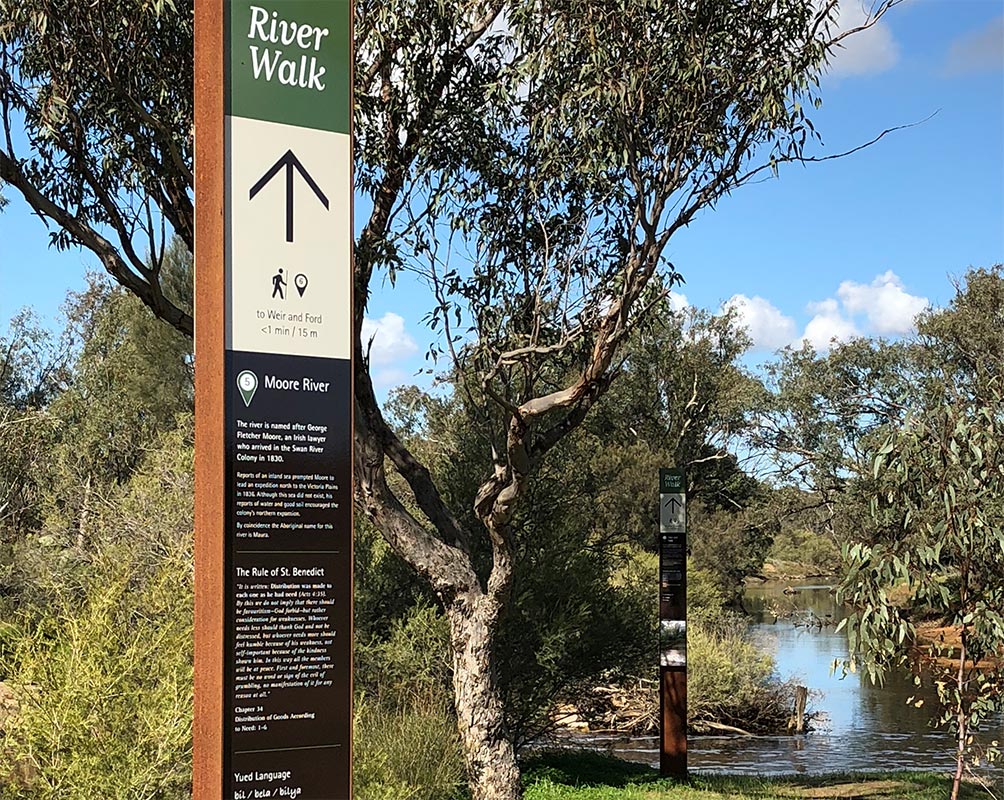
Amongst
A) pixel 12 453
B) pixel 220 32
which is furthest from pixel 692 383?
pixel 220 32

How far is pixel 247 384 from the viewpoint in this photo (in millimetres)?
3768

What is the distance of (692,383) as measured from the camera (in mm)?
26797

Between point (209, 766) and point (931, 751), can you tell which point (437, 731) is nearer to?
point (209, 766)

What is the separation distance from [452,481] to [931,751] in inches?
318

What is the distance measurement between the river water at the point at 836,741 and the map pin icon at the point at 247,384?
789 centimetres

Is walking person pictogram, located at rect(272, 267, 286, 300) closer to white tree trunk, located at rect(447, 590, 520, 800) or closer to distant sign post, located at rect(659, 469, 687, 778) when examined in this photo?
white tree trunk, located at rect(447, 590, 520, 800)

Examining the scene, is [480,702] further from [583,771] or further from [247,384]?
[247,384]

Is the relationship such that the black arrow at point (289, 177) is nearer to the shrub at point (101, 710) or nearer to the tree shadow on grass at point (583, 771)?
the shrub at point (101, 710)

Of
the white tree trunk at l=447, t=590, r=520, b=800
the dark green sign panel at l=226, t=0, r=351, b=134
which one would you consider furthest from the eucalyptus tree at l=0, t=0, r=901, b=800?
the dark green sign panel at l=226, t=0, r=351, b=134

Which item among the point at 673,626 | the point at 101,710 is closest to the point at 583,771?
the point at 673,626

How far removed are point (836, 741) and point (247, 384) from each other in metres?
14.2

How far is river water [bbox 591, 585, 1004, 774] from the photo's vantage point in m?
14.0

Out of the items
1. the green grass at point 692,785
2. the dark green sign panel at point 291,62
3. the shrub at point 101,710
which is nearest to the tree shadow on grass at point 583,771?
the green grass at point 692,785

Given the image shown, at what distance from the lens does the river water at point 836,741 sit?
46.0 ft
